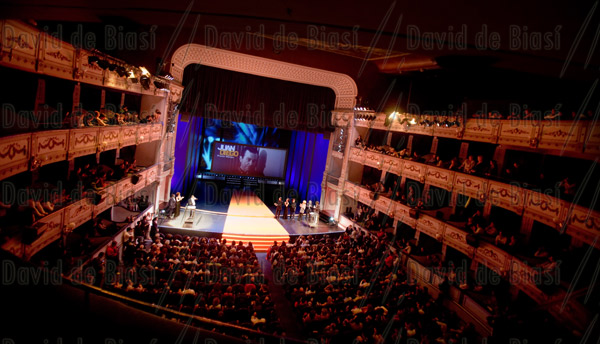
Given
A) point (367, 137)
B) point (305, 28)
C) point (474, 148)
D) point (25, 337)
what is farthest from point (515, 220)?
point (25, 337)

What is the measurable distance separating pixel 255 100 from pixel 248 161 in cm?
468

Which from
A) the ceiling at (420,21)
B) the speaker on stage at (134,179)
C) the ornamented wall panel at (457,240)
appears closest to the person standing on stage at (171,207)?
the speaker on stage at (134,179)

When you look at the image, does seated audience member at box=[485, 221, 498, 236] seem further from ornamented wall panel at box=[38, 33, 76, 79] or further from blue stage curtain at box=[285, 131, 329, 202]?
ornamented wall panel at box=[38, 33, 76, 79]

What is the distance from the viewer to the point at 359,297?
38.3ft

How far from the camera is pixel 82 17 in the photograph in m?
4.88

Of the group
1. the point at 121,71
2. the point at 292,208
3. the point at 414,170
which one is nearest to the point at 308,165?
the point at 292,208

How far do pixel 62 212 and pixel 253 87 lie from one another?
14.9 meters

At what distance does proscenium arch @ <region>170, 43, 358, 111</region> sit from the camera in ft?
60.7

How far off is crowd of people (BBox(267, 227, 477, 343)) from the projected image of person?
846 centimetres

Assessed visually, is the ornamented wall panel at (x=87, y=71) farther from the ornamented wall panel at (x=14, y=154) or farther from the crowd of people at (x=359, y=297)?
the crowd of people at (x=359, y=297)

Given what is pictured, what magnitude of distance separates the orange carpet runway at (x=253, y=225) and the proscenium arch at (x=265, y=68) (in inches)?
346

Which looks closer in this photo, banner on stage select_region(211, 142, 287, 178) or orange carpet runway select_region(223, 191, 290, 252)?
orange carpet runway select_region(223, 191, 290, 252)

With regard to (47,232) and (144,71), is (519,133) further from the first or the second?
(47,232)

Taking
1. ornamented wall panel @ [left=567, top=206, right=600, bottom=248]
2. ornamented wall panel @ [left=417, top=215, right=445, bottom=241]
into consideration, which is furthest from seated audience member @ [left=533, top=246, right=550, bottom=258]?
ornamented wall panel @ [left=417, top=215, right=445, bottom=241]
